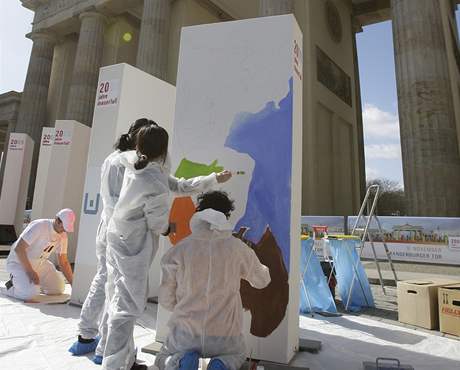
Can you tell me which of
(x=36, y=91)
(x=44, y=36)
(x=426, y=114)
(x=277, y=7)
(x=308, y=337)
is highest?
(x=44, y=36)

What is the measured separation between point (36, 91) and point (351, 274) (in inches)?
973

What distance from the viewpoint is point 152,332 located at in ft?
12.1

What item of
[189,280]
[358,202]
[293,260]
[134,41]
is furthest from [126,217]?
[134,41]

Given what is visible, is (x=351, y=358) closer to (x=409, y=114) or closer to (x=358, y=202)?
(x=409, y=114)

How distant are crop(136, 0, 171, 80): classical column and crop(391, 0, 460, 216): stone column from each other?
417 inches

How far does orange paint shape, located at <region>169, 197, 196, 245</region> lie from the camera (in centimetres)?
337

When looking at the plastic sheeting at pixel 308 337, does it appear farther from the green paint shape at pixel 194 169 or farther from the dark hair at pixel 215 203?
the green paint shape at pixel 194 169

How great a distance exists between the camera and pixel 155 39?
17.5m

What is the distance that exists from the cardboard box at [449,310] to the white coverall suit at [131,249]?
3494 millimetres

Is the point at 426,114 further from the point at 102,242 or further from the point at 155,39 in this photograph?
the point at 155,39

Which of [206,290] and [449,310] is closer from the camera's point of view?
[206,290]

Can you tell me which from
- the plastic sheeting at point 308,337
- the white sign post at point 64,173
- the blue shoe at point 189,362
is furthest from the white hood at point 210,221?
the white sign post at point 64,173

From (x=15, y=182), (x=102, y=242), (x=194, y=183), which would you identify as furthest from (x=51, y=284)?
(x=15, y=182)

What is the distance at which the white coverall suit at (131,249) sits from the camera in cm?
237
